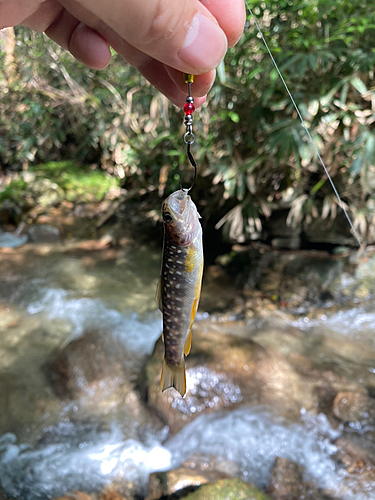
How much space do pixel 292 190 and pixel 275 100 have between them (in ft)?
4.18

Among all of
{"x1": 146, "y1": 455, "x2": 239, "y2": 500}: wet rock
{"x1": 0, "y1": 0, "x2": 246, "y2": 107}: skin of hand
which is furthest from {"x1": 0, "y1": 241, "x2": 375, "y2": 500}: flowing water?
{"x1": 0, "y1": 0, "x2": 246, "y2": 107}: skin of hand

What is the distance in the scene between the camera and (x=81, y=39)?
1.85 metres

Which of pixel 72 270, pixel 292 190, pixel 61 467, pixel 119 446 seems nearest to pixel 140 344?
pixel 119 446

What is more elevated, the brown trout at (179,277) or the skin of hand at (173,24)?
the skin of hand at (173,24)

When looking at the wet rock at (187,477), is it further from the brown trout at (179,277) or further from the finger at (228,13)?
the finger at (228,13)

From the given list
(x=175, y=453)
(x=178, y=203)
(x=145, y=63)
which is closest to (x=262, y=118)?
(x=145, y=63)

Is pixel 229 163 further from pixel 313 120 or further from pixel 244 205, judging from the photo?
pixel 313 120

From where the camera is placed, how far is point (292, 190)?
521 cm

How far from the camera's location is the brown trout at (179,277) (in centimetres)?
149

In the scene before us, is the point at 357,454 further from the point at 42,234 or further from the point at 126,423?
the point at 42,234

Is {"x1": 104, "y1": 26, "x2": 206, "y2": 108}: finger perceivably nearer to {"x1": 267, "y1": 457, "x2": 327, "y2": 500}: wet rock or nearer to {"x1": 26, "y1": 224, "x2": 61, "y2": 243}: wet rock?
{"x1": 267, "y1": 457, "x2": 327, "y2": 500}: wet rock

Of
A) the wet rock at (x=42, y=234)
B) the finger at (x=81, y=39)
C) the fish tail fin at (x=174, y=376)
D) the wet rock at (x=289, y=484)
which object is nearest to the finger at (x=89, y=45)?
the finger at (x=81, y=39)

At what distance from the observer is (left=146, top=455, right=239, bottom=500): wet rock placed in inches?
96.3

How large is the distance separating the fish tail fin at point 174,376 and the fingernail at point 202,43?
1.31 metres
